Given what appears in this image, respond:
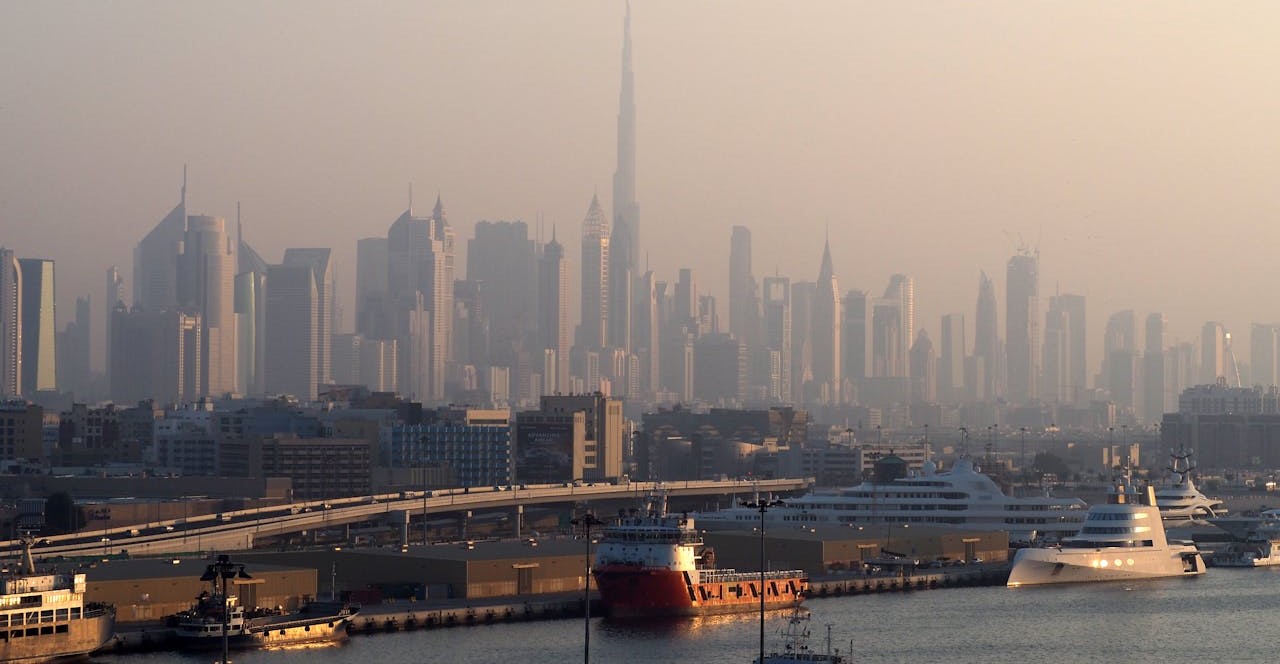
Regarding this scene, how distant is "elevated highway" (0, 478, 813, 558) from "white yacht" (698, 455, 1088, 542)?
15.5ft

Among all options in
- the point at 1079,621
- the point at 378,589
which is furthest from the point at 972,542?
the point at 378,589

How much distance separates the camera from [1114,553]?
6450 cm

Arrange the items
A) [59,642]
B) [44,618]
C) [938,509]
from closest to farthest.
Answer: [44,618] → [59,642] → [938,509]

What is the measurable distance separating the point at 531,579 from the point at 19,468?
57873 mm

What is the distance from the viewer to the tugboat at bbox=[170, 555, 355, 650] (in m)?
42.3

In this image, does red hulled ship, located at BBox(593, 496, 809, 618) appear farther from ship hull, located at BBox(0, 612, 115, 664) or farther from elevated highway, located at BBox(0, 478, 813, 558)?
ship hull, located at BBox(0, 612, 115, 664)

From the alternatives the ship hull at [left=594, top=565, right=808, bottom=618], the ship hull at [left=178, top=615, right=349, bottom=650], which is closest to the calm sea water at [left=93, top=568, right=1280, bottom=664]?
the ship hull at [left=178, top=615, right=349, bottom=650]

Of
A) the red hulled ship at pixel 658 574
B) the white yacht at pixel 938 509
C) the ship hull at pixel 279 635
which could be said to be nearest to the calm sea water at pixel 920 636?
the ship hull at pixel 279 635

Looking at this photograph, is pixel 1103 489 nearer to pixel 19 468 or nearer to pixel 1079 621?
A: pixel 19 468

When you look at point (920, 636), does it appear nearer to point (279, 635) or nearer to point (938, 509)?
point (279, 635)

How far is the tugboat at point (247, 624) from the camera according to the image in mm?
42344

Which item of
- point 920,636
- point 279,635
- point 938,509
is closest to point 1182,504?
point 938,509

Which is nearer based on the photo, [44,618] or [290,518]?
[44,618]

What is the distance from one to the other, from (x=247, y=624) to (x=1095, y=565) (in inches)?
1139
